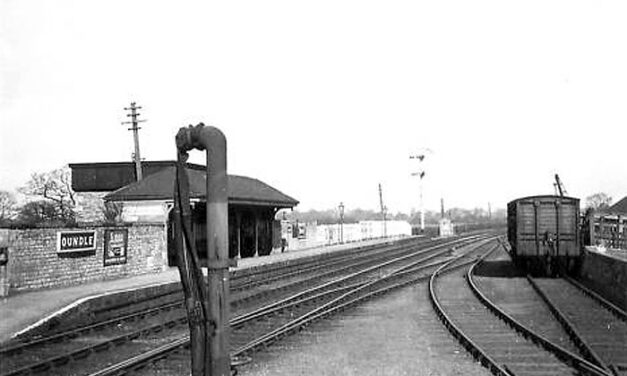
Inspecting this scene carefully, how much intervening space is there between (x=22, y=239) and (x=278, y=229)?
941 inches

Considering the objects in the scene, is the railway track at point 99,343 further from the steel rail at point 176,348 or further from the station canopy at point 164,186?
the station canopy at point 164,186

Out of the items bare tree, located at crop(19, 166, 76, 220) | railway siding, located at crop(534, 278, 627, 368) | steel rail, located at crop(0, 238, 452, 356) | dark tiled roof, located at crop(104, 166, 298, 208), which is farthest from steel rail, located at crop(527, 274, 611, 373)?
bare tree, located at crop(19, 166, 76, 220)

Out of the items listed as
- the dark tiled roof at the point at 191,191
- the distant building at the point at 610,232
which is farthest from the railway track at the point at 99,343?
the distant building at the point at 610,232

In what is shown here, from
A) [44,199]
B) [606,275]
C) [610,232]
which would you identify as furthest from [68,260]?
[44,199]

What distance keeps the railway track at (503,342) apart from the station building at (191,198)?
7.99 meters

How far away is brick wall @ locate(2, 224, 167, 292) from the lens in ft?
56.4

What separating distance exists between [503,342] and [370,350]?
254cm

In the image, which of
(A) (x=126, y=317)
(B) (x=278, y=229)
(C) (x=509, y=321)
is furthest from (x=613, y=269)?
(B) (x=278, y=229)

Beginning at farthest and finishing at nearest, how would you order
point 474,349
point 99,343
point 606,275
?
point 606,275 < point 99,343 < point 474,349

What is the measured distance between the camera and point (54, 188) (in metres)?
51.9

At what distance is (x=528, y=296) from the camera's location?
19.2 m

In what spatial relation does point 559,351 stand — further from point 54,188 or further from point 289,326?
point 54,188

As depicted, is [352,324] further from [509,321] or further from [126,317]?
[126,317]

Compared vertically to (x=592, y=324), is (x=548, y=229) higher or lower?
higher
